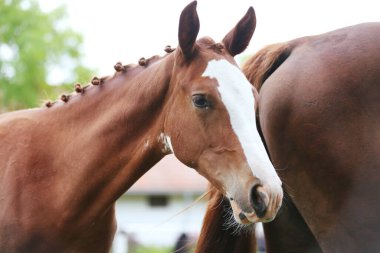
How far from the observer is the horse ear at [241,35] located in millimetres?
3691

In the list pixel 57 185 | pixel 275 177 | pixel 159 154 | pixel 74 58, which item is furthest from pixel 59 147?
pixel 74 58

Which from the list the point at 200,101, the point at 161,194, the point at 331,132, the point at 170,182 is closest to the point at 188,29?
the point at 200,101

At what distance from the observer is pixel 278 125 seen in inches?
146

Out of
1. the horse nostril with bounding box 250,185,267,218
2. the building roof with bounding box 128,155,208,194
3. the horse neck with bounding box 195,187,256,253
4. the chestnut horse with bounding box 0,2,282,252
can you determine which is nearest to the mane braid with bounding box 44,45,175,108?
the chestnut horse with bounding box 0,2,282,252

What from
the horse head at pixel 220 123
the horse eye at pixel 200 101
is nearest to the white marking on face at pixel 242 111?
the horse head at pixel 220 123

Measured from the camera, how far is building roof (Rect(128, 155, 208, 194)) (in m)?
23.3

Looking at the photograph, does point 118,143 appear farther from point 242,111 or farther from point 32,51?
point 32,51

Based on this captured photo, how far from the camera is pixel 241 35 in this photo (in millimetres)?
3738

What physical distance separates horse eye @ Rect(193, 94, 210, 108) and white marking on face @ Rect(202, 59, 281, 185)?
0.11 m

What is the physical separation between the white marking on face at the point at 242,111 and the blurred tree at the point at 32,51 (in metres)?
22.6

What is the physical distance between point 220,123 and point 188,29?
58 centimetres

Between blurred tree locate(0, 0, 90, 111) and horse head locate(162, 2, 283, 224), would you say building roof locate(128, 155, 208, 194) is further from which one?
horse head locate(162, 2, 283, 224)

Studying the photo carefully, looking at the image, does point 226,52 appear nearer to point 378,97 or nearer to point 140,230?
point 378,97

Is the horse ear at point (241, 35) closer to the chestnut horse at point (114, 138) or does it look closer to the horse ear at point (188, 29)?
the chestnut horse at point (114, 138)
